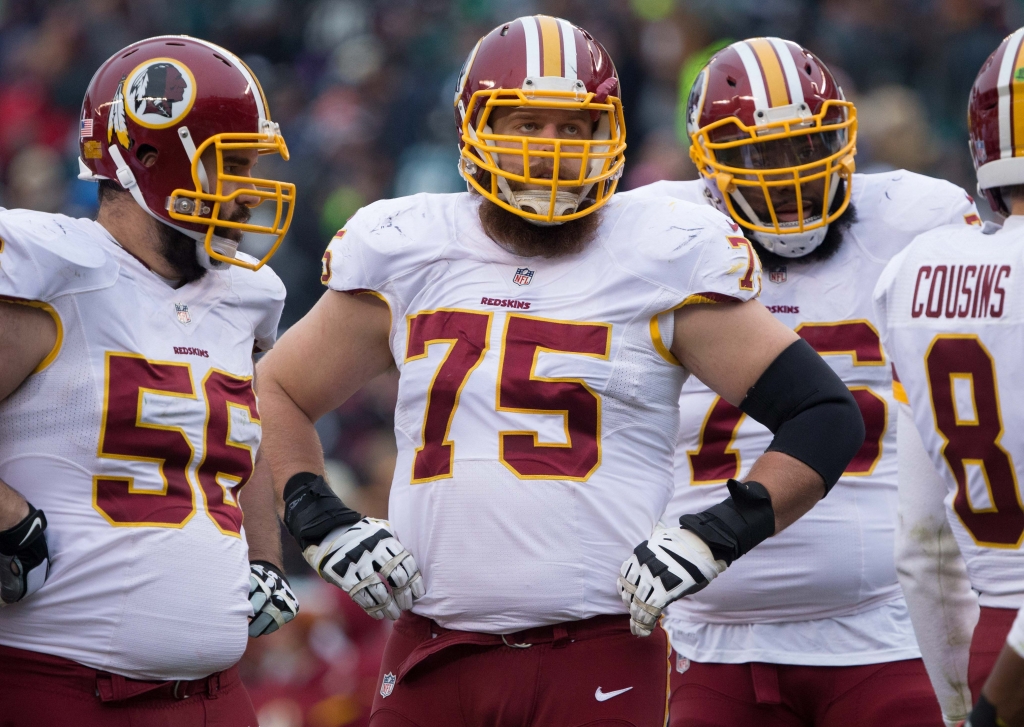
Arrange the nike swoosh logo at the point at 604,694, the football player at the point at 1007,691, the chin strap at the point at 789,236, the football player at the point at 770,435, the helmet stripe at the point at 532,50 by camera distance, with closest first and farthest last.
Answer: the football player at the point at 1007,691
the nike swoosh logo at the point at 604,694
the helmet stripe at the point at 532,50
the football player at the point at 770,435
the chin strap at the point at 789,236

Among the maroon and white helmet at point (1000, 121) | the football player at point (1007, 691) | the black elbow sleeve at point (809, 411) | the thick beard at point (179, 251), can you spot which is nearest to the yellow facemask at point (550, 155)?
the black elbow sleeve at point (809, 411)

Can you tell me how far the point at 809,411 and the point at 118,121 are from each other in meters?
1.56

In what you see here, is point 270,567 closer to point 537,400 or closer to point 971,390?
point 537,400

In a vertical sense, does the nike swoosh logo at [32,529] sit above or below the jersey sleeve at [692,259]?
below

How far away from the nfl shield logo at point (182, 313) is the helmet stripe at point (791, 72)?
1.57 metres

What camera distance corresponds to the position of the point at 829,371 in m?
2.67

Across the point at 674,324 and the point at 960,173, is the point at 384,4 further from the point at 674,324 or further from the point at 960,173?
the point at 674,324

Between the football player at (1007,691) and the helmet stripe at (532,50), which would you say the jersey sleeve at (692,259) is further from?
the football player at (1007,691)

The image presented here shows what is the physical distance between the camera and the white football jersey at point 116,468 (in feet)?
8.41

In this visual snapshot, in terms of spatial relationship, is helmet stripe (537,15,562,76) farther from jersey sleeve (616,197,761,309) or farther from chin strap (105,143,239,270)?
chin strap (105,143,239,270)

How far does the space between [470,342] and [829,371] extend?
0.71 metres

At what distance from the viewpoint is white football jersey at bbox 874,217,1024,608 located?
2488mm

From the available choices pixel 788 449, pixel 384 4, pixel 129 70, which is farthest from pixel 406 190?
pixel 788 449

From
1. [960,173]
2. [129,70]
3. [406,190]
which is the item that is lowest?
[406,190]
